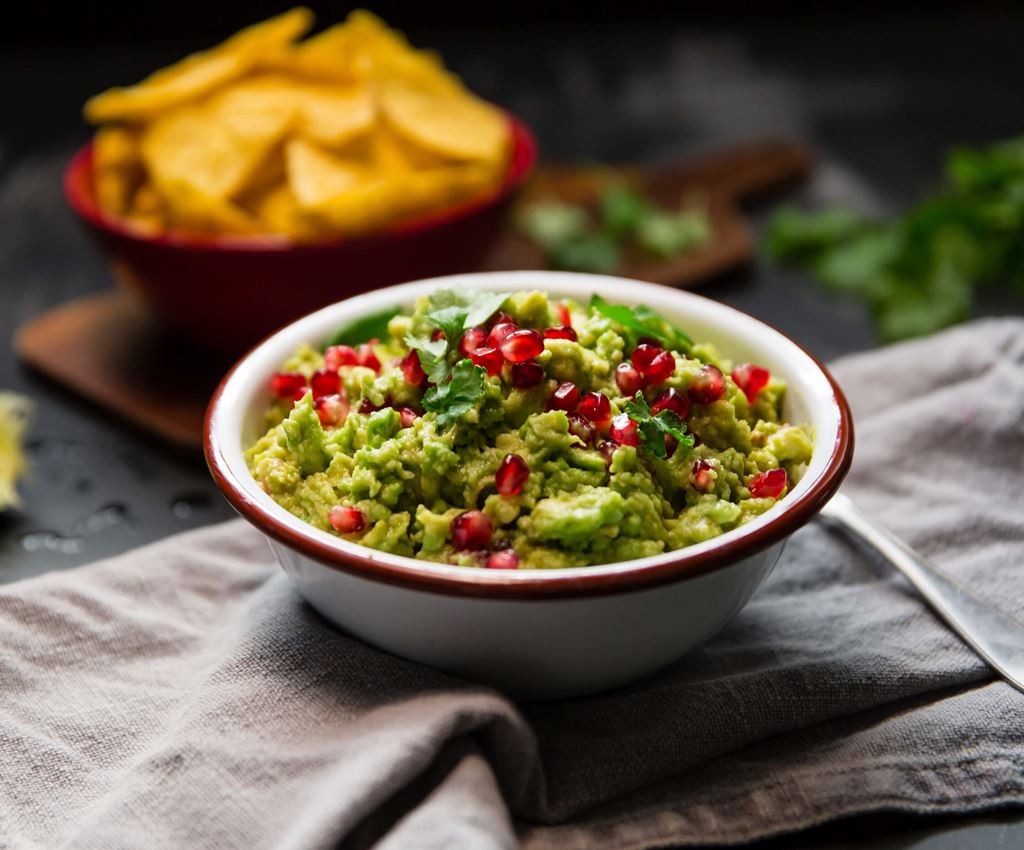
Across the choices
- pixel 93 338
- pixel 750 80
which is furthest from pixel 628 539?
pixel 750 80

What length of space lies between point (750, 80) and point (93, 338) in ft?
10.9

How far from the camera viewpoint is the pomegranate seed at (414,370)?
83.4 inches

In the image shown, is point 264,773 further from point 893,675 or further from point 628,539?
point 893,675

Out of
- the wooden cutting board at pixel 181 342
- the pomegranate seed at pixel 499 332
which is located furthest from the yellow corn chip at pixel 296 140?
the pomegranate seed at pixel 499 332

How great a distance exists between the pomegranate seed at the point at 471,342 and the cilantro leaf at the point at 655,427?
0.27m

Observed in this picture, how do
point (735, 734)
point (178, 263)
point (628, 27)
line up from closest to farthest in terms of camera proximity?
point (735, 734), point (178, 263), point (628, 27)

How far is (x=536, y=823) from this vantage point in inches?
76.1

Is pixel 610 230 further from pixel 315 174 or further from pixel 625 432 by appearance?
pixel 625 432

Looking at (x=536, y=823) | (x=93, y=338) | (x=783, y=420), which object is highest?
(x=783, y=420)

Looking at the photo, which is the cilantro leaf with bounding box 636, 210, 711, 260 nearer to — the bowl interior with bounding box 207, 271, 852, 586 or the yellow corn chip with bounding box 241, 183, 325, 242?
the yellow corn chip with bounding box 241, 183, 325, 242

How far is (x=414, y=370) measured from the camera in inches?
83.4

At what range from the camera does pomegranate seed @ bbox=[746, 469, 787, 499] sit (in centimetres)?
203

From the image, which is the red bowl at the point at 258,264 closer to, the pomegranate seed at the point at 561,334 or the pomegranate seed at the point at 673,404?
the pomegranate seed at the point at 561,334

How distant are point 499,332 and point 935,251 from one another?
2194 millimetres
